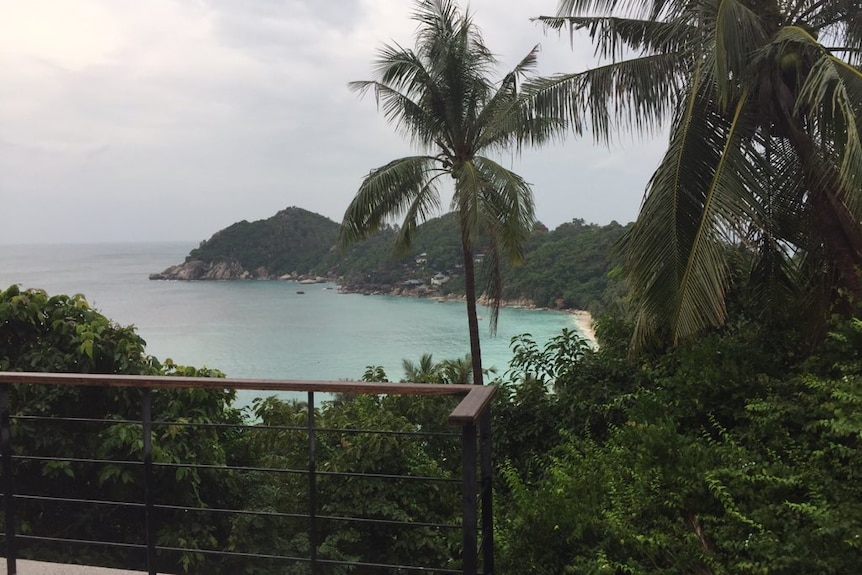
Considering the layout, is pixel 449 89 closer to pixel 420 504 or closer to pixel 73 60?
pixel 73 60

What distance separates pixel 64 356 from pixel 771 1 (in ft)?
21.6

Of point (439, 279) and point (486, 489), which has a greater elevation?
point (439, 279)

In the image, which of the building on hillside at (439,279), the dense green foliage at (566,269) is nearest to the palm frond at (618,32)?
the dense green foliage at (566,269)

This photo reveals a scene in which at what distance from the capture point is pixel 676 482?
330 cm

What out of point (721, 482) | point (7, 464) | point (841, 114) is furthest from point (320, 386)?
point (841, 114)

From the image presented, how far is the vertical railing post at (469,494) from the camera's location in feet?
4.99

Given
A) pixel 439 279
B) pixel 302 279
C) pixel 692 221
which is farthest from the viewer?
pixel 302 279

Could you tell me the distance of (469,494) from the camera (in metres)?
1.57

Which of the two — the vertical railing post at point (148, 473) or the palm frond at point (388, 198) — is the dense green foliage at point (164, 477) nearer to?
the vertical railing post at point (148, 473)

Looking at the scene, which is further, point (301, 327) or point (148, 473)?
point (301, 327)

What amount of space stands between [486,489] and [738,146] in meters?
4.16

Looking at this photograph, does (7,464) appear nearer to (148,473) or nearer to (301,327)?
(148,473)

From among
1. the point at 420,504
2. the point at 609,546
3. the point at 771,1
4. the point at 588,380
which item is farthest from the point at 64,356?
the point at 771,1

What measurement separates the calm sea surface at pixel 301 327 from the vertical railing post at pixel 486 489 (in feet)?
95.4
